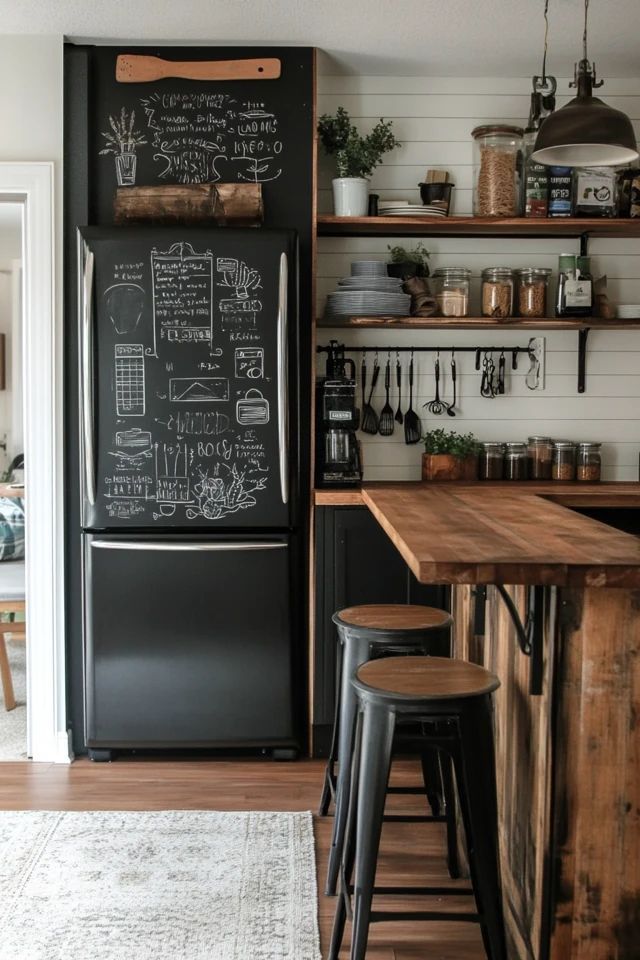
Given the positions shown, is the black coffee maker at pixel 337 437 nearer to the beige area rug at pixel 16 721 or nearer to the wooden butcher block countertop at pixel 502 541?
the wooden butcher block countertop at pixel 502 541

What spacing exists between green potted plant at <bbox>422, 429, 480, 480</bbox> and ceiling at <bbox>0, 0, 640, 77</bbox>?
58.7 inches

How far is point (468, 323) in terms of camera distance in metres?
4.24

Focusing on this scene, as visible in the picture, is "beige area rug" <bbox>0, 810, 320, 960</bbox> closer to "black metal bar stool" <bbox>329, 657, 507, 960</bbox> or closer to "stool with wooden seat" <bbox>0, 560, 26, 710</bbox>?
"black metal bar stool" <bbox>329, 657, 507, 960</bbox>

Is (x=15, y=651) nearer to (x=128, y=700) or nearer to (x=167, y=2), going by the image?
(x=128, y=700)

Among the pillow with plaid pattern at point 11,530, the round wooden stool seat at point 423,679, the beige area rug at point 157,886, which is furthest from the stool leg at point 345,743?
the pillow with plaid pattern at point 11,530

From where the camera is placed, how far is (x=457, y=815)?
3.19 m

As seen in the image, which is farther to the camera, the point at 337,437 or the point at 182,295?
the point at 337,437

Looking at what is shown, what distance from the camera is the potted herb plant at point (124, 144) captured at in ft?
13.3

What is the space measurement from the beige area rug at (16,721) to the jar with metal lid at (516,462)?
221 cm

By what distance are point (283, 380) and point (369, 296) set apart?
56cm

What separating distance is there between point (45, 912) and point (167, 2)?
284 cm

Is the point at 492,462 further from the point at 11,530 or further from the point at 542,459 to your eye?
the point at 11,530

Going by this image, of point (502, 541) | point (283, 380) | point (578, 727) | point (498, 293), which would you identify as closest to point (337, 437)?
point (283, 380)

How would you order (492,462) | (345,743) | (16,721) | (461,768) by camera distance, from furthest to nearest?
(16,721) < (492,462) < (345,743) < (461,768)
